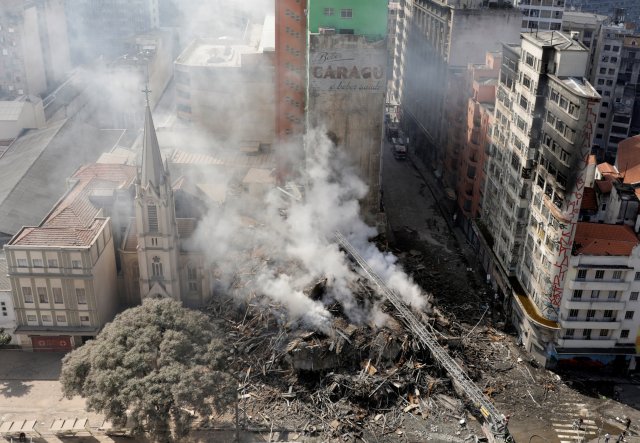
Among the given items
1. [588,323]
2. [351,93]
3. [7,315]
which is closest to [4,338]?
[7,315]

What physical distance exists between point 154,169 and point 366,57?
22094 millimetres

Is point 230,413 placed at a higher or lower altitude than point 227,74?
lower

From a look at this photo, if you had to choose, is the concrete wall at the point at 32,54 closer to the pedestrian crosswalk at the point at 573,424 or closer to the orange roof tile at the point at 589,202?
the orange roof tile at the point at 589,202

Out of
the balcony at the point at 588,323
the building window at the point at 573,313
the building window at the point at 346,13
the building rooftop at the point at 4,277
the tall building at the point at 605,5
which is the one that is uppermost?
the building window at the point at 346,13

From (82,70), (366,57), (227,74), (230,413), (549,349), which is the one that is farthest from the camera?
(82,70)

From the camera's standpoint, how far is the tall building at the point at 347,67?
2443 inches

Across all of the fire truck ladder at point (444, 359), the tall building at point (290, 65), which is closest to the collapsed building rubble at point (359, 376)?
the fire truck ladder at point (444, 359)

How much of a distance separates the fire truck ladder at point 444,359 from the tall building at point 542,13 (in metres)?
47.2

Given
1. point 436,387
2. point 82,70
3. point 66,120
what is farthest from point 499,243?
point 82,70

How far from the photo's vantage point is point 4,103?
87.2 metres

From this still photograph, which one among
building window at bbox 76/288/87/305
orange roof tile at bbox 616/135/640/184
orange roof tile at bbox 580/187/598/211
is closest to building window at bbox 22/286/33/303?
building window at bbox 76/288/87/305

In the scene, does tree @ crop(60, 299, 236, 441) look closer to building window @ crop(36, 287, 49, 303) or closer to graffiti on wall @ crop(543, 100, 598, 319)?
building window @ crop(36, 287, 49, 303)

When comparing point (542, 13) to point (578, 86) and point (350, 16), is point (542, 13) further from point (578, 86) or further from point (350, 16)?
point (578, 86)

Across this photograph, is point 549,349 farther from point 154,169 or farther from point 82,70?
point 82,70
